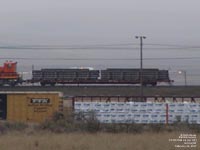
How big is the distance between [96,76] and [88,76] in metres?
1.43

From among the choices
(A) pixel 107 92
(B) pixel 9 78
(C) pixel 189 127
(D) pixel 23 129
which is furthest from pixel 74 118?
(B) pixel 9 78

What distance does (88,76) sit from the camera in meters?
92.1

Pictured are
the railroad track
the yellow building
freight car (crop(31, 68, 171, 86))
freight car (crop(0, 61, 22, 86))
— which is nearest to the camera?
the yellow building

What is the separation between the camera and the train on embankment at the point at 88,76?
90188 mm

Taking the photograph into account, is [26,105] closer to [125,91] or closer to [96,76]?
[125,91]

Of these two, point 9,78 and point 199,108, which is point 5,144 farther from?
point 9,78

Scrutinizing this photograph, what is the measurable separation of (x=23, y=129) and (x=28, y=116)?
12.2 meters

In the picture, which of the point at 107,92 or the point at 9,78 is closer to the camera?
the point at 107,92

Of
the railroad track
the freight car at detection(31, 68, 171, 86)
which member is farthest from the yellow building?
the freight car at detection(31, 68, 171, 86)

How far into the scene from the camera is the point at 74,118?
108 feet

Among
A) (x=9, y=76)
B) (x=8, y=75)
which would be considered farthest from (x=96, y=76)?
(x=8, y=75)

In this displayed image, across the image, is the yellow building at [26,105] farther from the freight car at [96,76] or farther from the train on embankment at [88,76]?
the freight car at [96,76]

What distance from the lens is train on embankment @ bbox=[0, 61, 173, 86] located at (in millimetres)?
90188

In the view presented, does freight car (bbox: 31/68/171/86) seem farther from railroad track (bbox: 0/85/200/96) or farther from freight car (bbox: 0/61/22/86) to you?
railroad track (bbox: 0/85/200/96)
